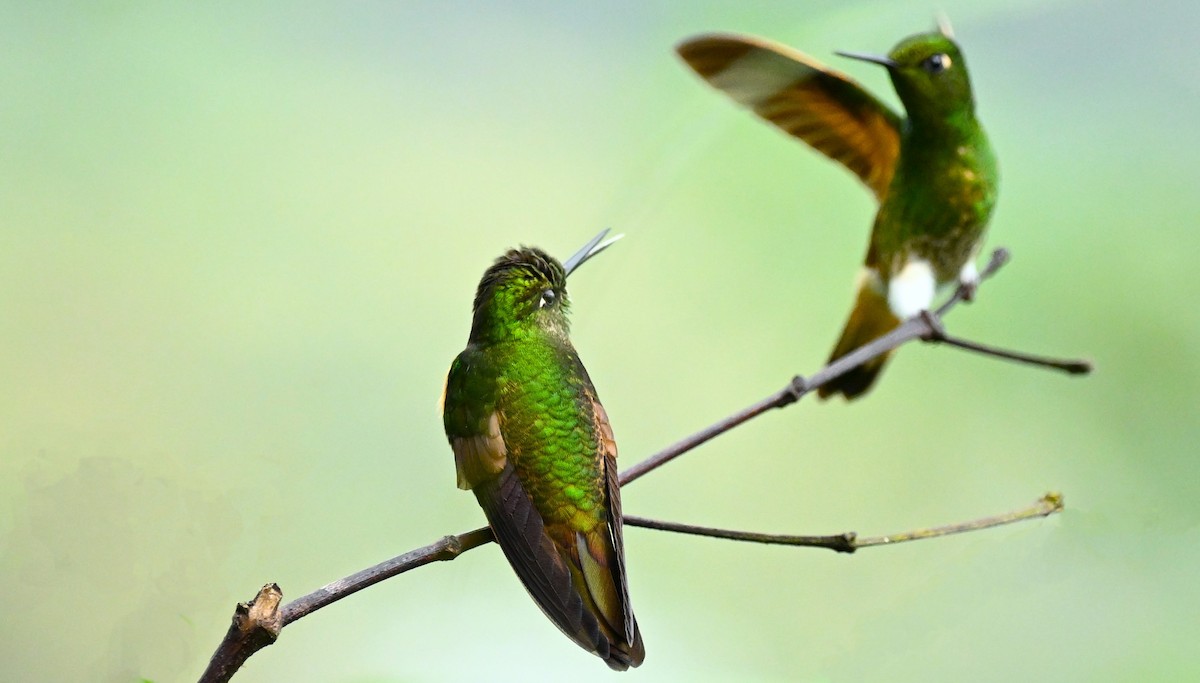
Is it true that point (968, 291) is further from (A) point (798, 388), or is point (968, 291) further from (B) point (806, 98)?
(A) point (798, 388)

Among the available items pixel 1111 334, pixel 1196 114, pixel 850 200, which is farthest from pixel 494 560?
pixel 1196 114

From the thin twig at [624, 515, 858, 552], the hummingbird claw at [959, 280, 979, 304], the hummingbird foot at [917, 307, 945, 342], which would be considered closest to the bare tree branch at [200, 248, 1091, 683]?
the thin twig at [624, 515, 858, 552]

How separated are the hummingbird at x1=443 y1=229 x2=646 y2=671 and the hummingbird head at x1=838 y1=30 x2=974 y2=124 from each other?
0.30 meters

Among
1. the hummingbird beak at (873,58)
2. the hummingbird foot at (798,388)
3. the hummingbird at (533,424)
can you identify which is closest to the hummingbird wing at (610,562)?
the hummingbird at (533,424)

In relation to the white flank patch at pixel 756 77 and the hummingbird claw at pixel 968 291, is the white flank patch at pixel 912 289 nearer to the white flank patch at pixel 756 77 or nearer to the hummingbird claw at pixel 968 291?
the hummingbird claw at pixel 968 291

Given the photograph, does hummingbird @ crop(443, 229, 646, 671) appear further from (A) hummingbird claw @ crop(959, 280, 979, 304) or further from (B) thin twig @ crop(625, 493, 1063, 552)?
(A) hummingbird claw @ crop(959, 280, 979, 304)

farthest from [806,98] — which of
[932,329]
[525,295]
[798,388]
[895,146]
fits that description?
[525,295]

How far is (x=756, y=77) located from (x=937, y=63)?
0.10 metres

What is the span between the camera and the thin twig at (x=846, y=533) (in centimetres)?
33

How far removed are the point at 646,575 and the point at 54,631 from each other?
455 mm

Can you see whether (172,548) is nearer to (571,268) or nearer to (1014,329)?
(571,268)

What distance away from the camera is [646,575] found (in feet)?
2.52

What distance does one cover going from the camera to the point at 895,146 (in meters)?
0.70

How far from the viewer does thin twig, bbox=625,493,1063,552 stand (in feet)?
1.07
